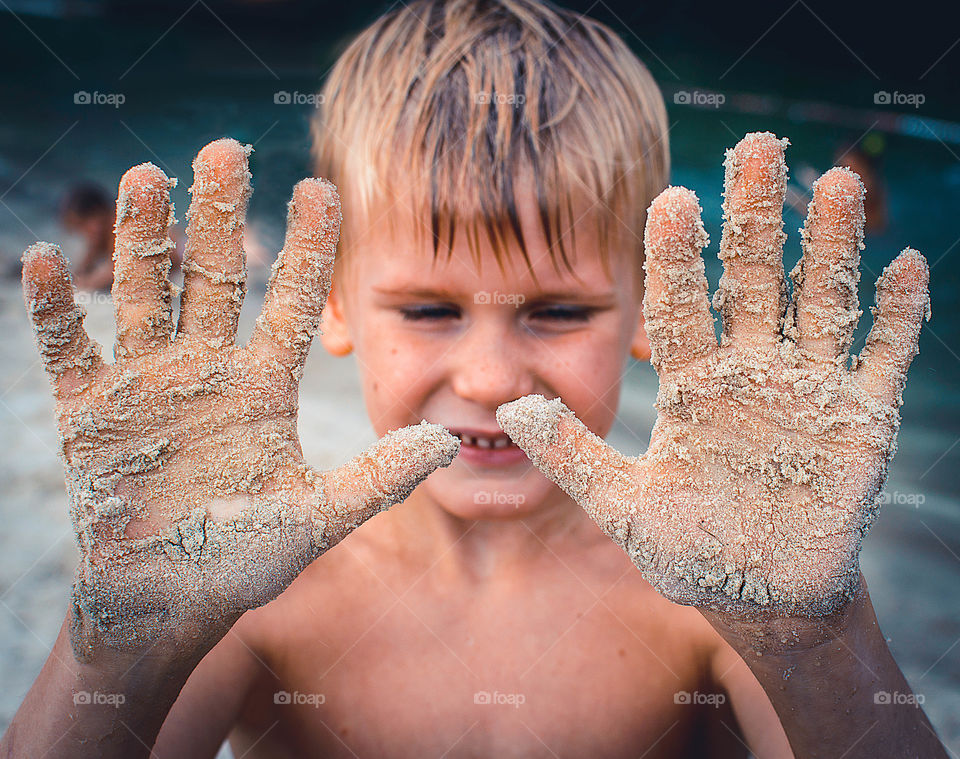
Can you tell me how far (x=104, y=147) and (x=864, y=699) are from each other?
3185 millimetres

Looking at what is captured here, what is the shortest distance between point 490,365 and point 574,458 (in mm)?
340

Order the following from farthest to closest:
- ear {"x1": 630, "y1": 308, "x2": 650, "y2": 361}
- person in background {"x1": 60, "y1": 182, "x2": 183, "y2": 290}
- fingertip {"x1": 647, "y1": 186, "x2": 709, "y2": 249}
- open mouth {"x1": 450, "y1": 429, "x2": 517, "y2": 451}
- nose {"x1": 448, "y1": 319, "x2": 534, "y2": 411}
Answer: person in background {"x1": 60, "y1": 182, "x2": 183, "y2": 290}
ear {"x1": 630, "y1": 308, "x2": 650, "y2": 361}
open mouth {"x1": 450, "y1": 429, "x2": 517, "y2": 451}
nose {"x1": 448, "y1": 319, "x2": 534, "y2": 411}
fingertip {"x1": 647, "y1": 186, "x2": 709, "y2": 249}

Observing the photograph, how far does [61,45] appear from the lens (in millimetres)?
2795

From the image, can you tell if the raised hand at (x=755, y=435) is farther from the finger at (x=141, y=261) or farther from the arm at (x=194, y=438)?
the finger at (x=141, y=261)

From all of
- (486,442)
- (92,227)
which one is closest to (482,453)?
(486,442)

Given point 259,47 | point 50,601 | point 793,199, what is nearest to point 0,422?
point 50,601

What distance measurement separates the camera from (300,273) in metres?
0.82

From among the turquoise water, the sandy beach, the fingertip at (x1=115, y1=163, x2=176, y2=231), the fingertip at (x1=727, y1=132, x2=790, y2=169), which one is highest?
the turquoise water

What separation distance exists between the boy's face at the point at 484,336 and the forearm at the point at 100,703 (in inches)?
20.1

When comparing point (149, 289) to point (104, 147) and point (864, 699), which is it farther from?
point (104, 147)

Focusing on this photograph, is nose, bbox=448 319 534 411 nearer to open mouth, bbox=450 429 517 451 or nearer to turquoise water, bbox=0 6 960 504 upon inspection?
open mouth, bbox=450 429 517 451

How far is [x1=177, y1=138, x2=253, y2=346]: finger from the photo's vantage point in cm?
81

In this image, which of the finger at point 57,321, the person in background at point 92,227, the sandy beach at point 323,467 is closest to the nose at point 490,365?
the finger at point 57,321

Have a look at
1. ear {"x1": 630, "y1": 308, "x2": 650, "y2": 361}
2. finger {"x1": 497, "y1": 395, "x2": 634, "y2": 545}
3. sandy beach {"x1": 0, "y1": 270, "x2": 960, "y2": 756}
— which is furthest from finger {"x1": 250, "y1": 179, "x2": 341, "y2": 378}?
sandy beach {"x1": 0, "y1": 270, "x2": 960, "y2": 756}
